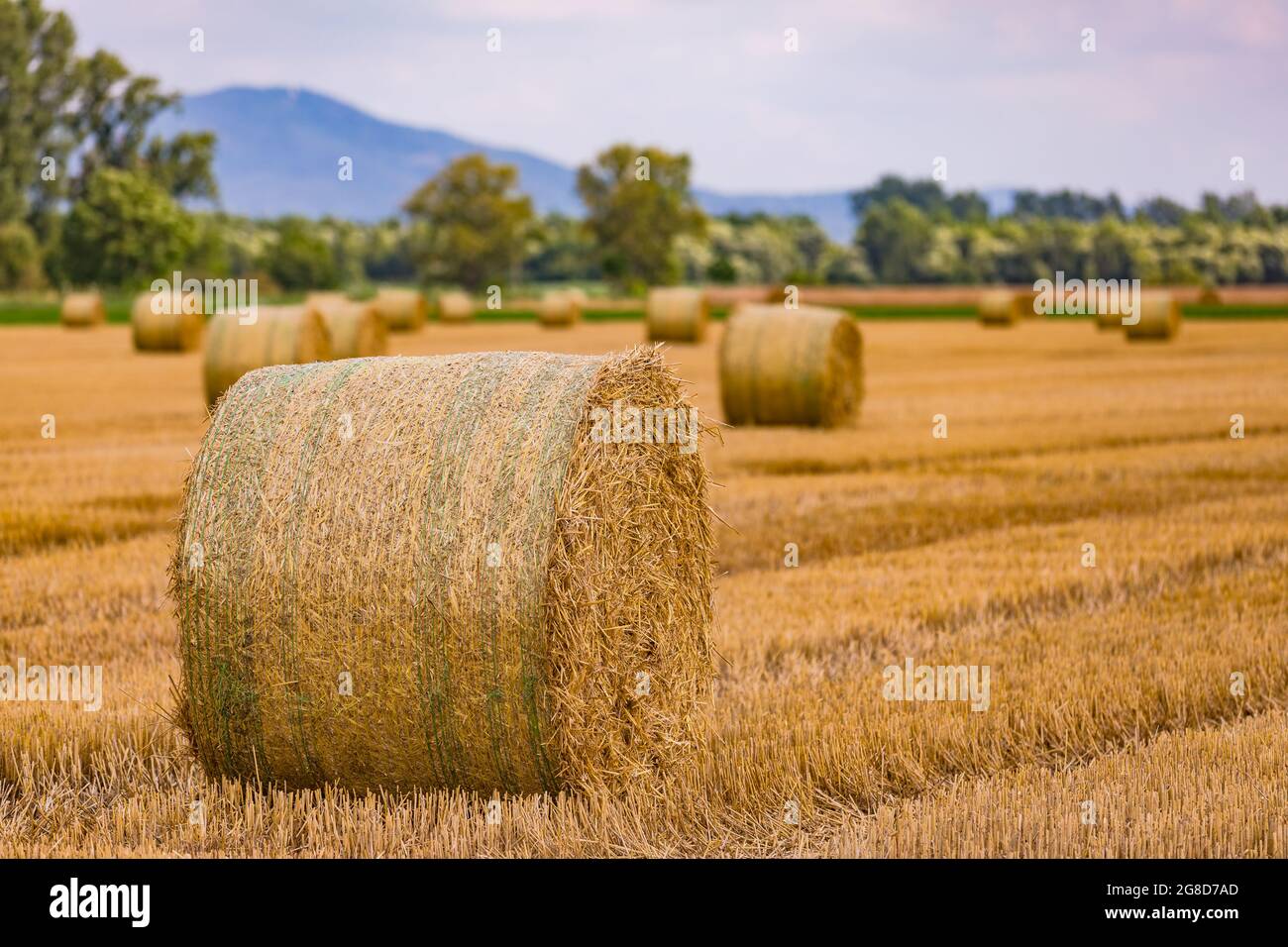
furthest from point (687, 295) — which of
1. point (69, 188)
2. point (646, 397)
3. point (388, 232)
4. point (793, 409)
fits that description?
point (388, 232)

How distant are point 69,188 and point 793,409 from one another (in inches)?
3343

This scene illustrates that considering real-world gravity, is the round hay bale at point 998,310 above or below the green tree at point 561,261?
below

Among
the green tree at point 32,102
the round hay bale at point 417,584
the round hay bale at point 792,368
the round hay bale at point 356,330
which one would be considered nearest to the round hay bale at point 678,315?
the round hay bale at point 356,330

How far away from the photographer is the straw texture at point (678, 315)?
42.3m

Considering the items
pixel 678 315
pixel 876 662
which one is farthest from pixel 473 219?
pixel 876 662

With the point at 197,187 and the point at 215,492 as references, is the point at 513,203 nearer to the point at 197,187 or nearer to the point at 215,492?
the point at 197,187

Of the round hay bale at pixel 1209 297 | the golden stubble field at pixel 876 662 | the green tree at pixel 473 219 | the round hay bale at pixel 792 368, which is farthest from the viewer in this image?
the green tree at pixel 473 219

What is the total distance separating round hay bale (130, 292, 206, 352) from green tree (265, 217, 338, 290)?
66634 millimetres

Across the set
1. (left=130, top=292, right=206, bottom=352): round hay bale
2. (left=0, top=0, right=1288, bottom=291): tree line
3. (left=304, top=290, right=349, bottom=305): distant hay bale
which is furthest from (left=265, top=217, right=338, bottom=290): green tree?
(left=130, top=292, right=206, bottom=352): round hay bale

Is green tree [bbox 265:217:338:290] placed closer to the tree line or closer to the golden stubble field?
the tree line

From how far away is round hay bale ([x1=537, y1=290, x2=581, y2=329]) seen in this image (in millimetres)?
51406

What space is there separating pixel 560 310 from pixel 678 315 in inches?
383

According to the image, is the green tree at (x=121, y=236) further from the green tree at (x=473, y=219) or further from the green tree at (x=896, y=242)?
the green tree at (x=896, y=242)

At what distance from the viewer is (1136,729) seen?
696 centimetres
